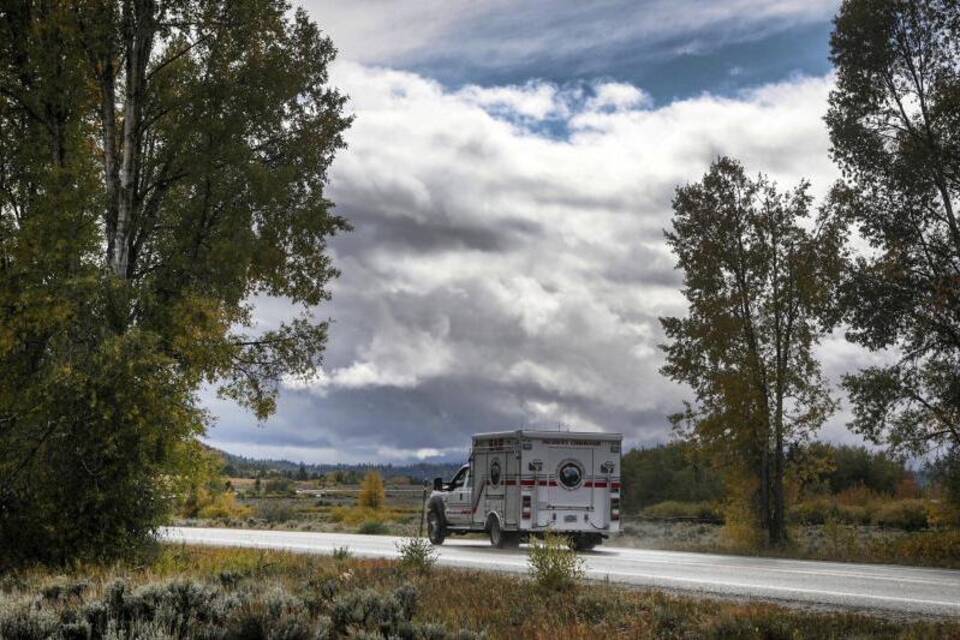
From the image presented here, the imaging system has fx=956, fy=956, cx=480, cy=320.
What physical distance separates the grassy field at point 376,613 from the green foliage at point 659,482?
56.9m

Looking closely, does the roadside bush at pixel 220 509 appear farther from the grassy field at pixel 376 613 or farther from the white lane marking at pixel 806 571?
the grassy field at pixel 376 613

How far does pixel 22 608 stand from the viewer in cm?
948

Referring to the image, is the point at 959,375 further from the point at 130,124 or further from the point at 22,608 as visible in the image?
the point at 22,608

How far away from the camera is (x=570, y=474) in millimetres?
23234

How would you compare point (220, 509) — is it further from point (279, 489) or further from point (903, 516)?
point (279, 489)

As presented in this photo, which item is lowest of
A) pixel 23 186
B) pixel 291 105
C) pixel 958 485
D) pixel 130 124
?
pixel 958 485

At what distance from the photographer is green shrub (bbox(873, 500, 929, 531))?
4384 centimetres

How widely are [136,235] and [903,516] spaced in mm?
37446

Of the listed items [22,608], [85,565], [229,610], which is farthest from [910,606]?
[85,565]

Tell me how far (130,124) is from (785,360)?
19355 mm

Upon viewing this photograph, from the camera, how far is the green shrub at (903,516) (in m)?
43.8

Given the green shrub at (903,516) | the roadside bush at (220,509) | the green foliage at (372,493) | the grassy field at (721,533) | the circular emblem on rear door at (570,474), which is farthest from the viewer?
the green foliage at (372,493)

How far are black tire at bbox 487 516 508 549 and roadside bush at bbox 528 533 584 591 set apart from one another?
425 inches

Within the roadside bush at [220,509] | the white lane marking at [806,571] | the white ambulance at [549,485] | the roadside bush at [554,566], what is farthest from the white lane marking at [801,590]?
the roadside bush at [220,509]
